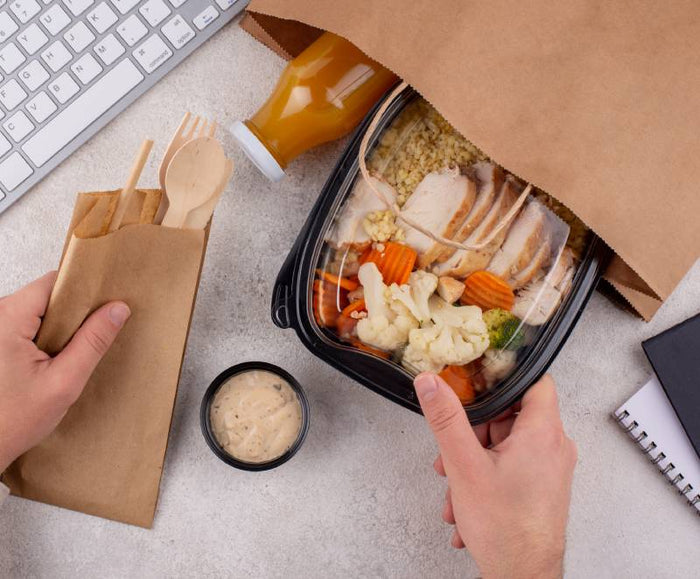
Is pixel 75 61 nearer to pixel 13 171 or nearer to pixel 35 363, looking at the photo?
pixel 13 171

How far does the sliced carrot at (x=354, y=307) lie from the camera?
762 millimetres

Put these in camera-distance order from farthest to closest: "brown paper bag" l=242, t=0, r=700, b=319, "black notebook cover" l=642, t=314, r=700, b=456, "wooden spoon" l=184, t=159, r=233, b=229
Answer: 1. "black notebook cover" l=642, t=314, r=700, b=456
2. "wooden spoon" l=184, t=159, r=233, b=229
3. "brown paper bag" l=242, t=0, r=700, b=319

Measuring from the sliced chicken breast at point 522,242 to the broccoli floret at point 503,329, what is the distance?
45mm

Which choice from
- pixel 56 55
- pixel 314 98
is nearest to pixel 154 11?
pixel 56 55

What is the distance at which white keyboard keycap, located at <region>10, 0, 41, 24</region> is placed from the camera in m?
0.83

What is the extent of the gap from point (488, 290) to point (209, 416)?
1.29ft

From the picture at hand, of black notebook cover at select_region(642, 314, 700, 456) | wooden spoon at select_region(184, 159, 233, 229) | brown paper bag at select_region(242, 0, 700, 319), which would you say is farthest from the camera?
black notebook cover at select_region(642, 314, 700, 456)

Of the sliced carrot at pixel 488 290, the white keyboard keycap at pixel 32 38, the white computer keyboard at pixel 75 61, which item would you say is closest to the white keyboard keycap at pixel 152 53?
the white computer keyboard at pixel 75 61

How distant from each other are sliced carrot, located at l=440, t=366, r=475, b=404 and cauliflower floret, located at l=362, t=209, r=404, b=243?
0.17 m

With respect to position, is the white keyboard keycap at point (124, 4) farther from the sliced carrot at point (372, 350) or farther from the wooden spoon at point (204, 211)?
the sliced carrot at point (372, 350)

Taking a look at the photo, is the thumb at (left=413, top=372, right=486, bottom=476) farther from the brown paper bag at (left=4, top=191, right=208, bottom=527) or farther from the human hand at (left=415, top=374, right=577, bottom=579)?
the brown paper bag at (left=4, top=191, right=208, bottom=527)

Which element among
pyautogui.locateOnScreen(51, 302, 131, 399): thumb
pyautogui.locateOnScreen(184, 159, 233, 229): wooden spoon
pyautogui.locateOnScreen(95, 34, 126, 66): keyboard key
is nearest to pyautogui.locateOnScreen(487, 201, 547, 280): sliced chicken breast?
pyautogui.locateOnScreen(184, 159, 233, 229): wooden spoon

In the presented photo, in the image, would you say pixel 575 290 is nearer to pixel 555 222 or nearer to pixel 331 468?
pixel 555 222

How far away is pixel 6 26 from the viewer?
0.83m
